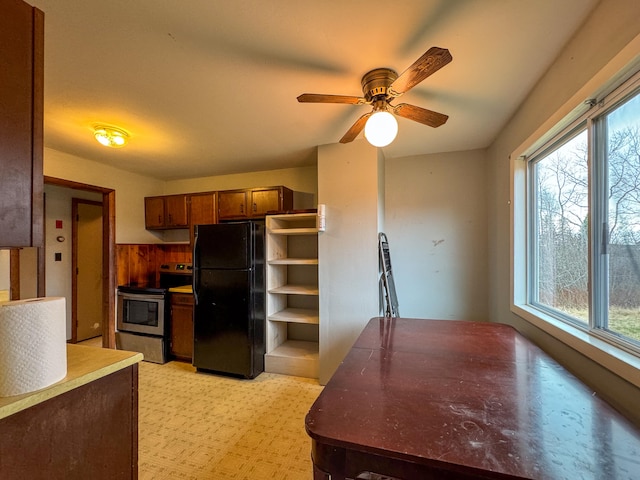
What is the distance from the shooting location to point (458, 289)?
117 inches

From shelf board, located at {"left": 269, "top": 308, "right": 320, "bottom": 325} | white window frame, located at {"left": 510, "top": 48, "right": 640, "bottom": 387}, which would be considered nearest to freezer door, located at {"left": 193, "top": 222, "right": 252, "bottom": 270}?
shelf board, located at {"left": 269, "top": 308, "right": 320, "bottom": 325}

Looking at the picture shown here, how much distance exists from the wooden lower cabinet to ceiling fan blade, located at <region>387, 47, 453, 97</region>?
9.99ft

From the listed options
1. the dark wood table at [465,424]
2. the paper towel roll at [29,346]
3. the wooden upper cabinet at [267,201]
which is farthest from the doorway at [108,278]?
the dark wood table at [465,424]

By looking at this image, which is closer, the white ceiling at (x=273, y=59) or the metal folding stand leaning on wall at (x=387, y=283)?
the white ceiling at (x=273, y=59)

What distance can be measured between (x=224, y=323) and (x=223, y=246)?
0.84 m

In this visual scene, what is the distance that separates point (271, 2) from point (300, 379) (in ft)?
9.89

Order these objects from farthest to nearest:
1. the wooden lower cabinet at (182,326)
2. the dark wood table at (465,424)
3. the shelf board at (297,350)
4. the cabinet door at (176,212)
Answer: the cabinet door at (176,212) < the wooden lower cabinet at (182,326) < the shelf board at (297,350) < the dark wood table at (465,424)

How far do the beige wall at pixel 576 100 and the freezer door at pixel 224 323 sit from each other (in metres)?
2.48

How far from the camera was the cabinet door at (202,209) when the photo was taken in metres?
3.49

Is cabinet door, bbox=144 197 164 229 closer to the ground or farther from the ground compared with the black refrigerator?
farther from the ground

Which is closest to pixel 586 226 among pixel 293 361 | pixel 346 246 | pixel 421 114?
pixel 421 114

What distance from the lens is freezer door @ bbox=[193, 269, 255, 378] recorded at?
276cm

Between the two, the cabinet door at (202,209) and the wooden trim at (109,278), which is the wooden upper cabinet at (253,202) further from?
the wooden trim at (109,278)

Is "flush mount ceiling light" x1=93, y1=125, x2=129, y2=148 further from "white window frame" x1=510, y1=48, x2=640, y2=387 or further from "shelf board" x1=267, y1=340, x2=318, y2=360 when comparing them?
"white window frame" x1=510, y1=48, x2=640, y2=387
